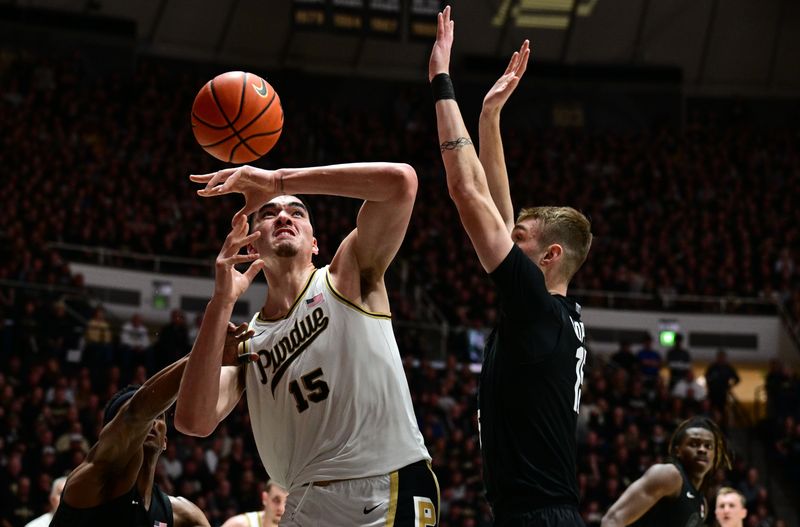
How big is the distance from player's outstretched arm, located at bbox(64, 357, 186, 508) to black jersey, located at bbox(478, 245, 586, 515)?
60.3 inches

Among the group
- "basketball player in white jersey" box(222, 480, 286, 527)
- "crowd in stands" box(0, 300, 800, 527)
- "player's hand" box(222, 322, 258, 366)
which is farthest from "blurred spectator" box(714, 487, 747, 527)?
"crowd in stands" box(0, 300, 800, 527)

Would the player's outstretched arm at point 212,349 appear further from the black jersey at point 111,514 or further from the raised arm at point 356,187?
the black jersey at point 111,514

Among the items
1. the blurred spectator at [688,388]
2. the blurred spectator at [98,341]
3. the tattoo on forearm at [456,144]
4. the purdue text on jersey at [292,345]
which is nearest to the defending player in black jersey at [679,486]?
the purdue text on jersey at [292,345]

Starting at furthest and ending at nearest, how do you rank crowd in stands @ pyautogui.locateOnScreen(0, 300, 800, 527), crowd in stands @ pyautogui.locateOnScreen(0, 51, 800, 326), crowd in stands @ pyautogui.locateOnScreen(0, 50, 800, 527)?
crowd in stands @ pyautogui.locateOnScreen(0, 51, 800, 326)
crowd in stands @ pyautogui.locateOnScreen(0, 50, 800, 527)
crowd in stands @ pyautogui.locateOnScreen(0, 300, 800, 527)

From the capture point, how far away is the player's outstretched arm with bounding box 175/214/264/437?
4445 millimetres

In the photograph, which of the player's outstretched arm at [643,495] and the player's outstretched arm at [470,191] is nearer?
the player's outstretched arm at [470,191]

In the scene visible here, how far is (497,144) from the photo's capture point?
17.0 ft

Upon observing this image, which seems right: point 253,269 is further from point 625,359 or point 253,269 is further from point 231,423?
point 625,359

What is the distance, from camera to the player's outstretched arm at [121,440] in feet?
16.2

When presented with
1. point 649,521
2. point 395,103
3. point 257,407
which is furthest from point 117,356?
point 395,103

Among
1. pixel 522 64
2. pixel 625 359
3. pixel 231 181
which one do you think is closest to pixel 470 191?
pixel 231 181

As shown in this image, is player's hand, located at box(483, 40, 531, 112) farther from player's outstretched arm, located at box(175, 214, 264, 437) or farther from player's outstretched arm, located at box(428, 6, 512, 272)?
player's outstretched arm, located at box(175, 214, 264, 437)

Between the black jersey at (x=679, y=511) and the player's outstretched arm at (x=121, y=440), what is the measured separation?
11.3 ft

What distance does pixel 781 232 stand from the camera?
82.7 feet
